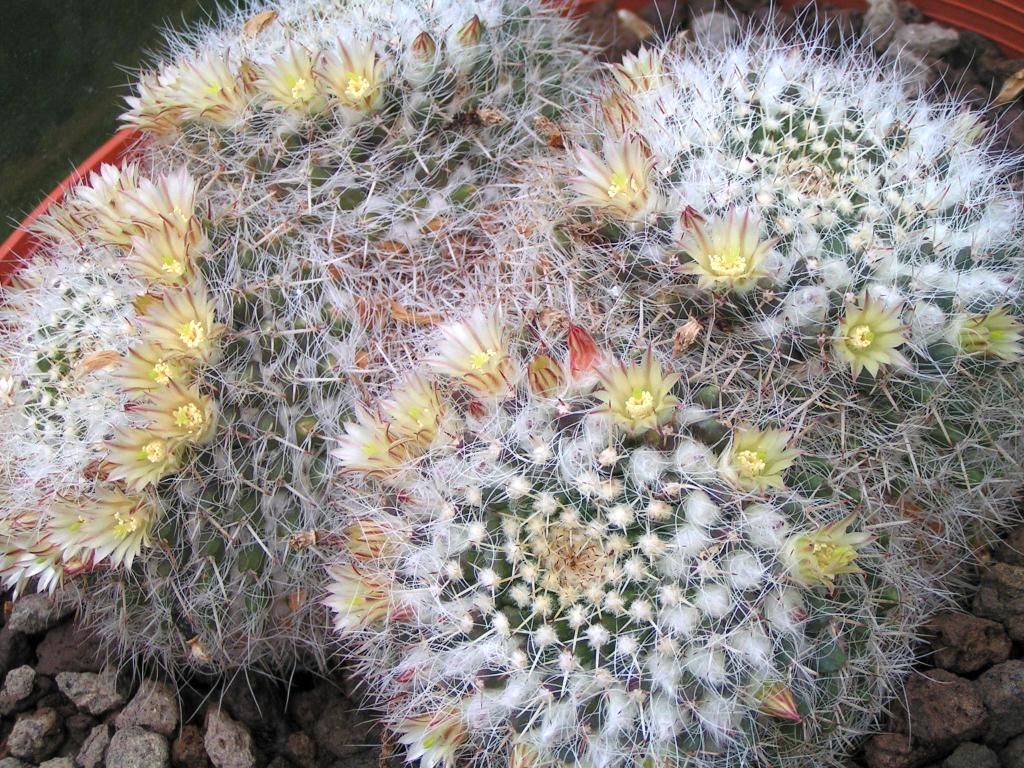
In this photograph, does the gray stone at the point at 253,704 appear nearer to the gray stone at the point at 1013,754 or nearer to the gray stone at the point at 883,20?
the gray stone at the point at 1013,754

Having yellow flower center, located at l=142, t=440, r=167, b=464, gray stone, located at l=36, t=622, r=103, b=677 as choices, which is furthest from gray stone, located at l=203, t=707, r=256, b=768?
yellow flower center, located at l=142, t=440, r=167, b=464

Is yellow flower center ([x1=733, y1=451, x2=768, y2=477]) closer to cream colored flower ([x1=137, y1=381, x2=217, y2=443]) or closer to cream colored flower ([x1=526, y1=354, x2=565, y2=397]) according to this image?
cream colored flower ([x1=526, y1=354, x2=565, y2=397])

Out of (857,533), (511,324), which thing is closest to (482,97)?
(511,324)

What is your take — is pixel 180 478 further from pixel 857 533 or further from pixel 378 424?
pixel 857 533

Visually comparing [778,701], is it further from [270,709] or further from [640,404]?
[270,709]

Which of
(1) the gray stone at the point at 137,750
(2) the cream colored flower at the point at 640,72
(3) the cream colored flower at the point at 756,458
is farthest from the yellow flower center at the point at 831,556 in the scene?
(1) the gray stone at the point at 137,750

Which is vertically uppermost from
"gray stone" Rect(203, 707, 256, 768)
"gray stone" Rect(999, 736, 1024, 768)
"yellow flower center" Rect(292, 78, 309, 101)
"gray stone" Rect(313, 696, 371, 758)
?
"yellow flower center" Rect(292, 78, 309, 101)
